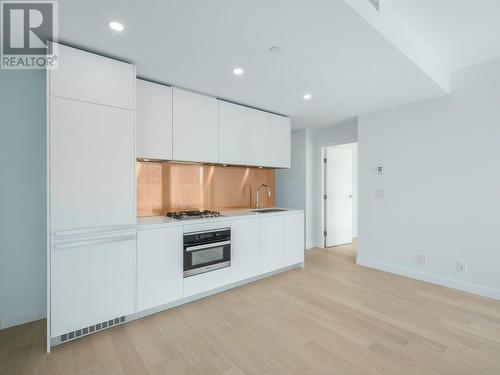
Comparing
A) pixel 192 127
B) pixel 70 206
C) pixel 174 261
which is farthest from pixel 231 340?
pixel 192 127

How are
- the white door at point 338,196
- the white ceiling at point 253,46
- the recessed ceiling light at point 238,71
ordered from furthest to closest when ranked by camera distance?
the white door at point 338,196
the recessed ceiling light at point 238,71
the white ceiling at point 253,46

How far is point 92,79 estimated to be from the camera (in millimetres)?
2141

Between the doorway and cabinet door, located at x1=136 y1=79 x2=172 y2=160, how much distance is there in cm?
A: 338

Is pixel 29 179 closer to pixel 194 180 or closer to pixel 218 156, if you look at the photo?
pixel 194 180

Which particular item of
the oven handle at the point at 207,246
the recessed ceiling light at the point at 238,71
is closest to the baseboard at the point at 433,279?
the oven handle at the point at 207,246

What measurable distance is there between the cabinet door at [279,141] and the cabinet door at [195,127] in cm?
102

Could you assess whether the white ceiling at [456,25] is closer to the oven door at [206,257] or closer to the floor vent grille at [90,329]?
the oven door at [206,257]

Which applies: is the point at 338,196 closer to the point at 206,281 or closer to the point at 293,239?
the point at 293,239

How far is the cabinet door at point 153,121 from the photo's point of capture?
2.70m

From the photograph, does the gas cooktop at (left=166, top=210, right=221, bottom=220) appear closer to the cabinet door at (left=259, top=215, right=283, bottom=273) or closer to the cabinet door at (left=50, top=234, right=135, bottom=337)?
the cabinet door at (left=50, top=234, right=135, bottom=337)

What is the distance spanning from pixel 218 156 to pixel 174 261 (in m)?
1.45

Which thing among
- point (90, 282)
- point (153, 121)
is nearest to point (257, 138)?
point (153, 121)

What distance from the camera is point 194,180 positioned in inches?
138

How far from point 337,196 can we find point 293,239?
2.07 metres
